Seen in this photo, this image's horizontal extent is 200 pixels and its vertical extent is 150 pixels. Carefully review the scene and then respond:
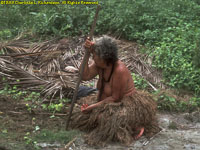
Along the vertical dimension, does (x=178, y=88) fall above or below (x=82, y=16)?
below

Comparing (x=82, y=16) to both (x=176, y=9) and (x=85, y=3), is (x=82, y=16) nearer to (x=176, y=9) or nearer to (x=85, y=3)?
(x=85, y=3)

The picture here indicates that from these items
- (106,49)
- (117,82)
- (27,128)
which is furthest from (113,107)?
(27,128)

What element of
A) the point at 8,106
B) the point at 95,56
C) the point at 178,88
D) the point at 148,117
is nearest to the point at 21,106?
the point at 8,106

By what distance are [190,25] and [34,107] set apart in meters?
4.37

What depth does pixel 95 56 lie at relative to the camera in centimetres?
441

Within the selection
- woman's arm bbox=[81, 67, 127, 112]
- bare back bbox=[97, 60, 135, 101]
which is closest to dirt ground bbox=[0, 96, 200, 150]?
woman's arm bbox=[81, 67, 127, 112]

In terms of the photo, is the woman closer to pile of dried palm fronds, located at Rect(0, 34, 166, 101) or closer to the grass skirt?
the grass skirt

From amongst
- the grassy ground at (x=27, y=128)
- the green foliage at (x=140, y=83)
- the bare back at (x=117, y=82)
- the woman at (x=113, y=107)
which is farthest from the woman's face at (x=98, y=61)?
the green foliage at (x=140, y=83)

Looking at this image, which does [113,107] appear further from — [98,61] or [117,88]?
[98,61]

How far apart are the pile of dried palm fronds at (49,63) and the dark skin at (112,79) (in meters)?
0.99

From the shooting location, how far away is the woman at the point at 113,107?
4.30m

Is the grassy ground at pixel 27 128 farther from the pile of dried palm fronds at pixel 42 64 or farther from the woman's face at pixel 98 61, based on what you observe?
the woman's face at pixel 98 61

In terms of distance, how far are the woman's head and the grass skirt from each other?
0.62 m

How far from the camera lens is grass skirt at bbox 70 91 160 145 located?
4285 mm
